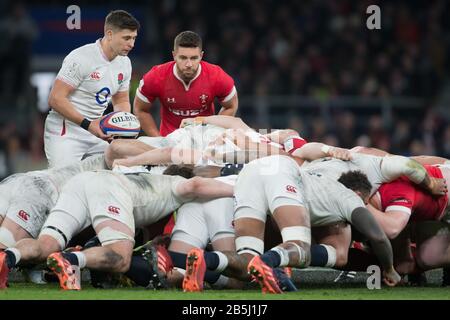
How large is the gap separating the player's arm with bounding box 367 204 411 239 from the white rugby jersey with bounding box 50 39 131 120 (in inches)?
120

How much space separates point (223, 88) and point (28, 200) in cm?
270

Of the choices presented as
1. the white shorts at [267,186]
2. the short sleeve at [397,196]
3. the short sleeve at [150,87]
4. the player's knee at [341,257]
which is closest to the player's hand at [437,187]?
the short sleeve at [397,196]

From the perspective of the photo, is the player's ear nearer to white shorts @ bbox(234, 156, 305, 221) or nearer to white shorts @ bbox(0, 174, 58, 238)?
white shorts @ bbox(0, 174, 58, 238)

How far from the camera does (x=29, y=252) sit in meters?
7.05

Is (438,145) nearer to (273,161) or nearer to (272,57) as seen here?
(272,57)

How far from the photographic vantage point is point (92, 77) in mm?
9406

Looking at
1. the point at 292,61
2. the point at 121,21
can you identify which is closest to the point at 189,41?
the point at 121,21

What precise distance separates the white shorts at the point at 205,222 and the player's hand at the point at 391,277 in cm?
109

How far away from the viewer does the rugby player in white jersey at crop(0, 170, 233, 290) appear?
22.6 feet

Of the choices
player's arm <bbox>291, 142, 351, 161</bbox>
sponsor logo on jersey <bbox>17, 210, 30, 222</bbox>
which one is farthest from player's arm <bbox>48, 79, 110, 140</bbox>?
player's arm <bbox>291, 142, 351, 161</bbox>

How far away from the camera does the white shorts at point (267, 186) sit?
703cm

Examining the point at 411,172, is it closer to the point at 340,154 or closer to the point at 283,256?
the point at 340,154
